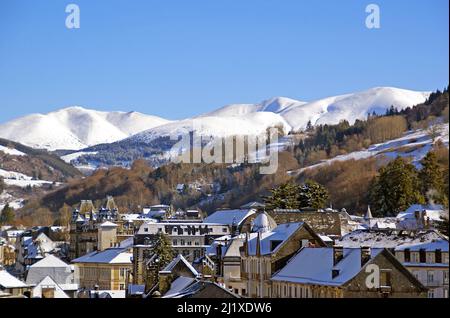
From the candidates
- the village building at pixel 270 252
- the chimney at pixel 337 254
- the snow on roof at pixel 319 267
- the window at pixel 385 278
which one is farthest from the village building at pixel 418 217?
the window at pixel 385 278

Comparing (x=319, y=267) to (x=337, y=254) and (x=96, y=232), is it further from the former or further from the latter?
(x=96, y=232)

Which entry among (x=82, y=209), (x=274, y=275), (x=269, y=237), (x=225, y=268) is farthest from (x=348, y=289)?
(x=82, y=209)

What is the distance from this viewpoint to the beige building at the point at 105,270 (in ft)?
346

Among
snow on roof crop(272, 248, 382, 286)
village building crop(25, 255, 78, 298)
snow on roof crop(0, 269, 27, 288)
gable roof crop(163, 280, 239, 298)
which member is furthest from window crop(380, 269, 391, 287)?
village building crop(25, 255, 78, 298)

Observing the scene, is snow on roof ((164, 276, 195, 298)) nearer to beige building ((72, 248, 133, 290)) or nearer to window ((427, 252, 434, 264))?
window ((427, 252, 434, 264))

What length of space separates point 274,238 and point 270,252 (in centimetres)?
164

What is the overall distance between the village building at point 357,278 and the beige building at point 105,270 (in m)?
52.2

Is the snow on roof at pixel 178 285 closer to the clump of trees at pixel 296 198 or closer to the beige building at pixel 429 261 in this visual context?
the beige building at pixel 429 261

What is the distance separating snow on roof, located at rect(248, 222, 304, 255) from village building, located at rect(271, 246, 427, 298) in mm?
7106

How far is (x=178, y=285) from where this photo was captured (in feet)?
171
